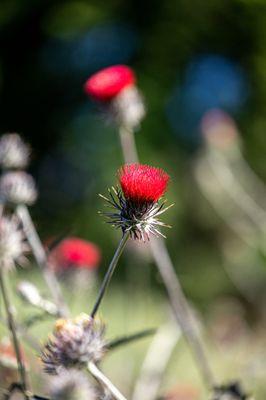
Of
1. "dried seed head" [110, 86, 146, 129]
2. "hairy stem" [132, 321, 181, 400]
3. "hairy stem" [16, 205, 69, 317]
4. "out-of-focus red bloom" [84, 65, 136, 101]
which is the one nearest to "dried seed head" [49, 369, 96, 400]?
"hairy stem" [16, 205, 69, 317]

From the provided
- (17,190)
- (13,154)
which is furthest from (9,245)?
(13,154)

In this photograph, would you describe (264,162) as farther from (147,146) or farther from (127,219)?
(127,219)

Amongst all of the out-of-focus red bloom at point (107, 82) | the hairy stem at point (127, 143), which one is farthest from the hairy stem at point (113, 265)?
the hairy stem at point (127, 143)

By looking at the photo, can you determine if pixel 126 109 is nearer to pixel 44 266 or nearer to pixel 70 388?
pixel 44 266

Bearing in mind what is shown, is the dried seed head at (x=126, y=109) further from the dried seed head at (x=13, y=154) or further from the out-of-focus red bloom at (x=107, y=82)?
the dried seed head at (x=13, y=154)

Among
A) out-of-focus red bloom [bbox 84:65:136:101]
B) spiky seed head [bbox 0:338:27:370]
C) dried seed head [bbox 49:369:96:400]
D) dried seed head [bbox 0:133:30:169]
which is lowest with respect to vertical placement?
dried seed head [bbox 49:369:96:400]

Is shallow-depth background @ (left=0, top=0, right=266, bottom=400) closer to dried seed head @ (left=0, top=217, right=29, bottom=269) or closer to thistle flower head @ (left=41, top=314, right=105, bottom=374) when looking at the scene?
dried seed head @ (left=0, top=217, right=29, bottom=269)

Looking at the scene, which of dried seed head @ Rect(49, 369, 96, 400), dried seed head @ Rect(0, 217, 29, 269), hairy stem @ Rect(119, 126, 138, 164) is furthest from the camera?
hairy stem @ Rect(119, 126, 138, 164)
